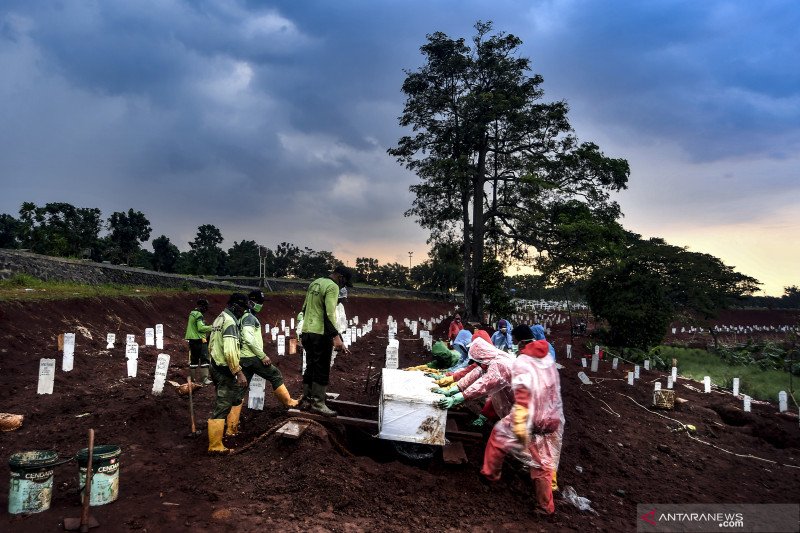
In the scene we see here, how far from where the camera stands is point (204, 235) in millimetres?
63656

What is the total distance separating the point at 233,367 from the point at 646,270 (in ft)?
65.7

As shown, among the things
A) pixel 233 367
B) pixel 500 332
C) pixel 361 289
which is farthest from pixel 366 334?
pixel 361 289

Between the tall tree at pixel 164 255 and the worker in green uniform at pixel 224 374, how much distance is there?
47.0m

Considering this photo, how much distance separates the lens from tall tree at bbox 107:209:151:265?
3909 centimetres

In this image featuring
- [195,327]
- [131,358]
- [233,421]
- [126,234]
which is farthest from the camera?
[126,234]

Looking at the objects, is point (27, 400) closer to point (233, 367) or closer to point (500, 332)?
point (233, 367)

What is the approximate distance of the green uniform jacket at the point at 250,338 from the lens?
232 inches

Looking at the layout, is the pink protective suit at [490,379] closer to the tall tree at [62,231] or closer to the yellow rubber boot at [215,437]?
the yellow rubber boot at [215,437]

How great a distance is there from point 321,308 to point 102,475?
2876 millimetres

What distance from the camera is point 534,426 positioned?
4.93 metres

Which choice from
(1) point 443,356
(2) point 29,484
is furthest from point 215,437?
(1) point 443,356

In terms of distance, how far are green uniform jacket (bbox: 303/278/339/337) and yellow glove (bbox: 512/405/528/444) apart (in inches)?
97.8

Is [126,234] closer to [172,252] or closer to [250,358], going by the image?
[172,252]

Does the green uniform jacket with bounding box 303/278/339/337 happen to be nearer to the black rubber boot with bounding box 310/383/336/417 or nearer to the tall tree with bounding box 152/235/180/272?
the black rubber boot with bounding box 310/383/336/417
